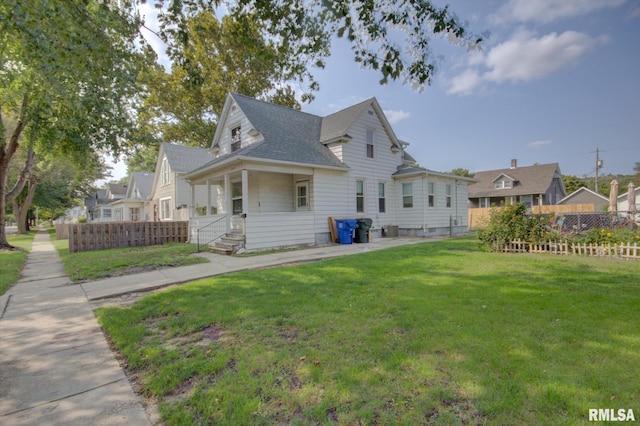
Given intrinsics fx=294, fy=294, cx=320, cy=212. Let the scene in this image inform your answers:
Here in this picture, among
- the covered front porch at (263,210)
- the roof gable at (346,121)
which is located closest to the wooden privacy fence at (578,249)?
the covered front porch at (263,210)

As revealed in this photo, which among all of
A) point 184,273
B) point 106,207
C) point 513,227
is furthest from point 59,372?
point 106,207

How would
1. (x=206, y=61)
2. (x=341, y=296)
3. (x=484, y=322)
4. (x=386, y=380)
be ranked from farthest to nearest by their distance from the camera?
(x=206, y=61) < (x=341, y=296) < (x=484, y=322) < (x=386, y=380)

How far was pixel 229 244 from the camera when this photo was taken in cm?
1105

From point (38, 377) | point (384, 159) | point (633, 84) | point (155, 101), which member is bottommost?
point (38, 377)

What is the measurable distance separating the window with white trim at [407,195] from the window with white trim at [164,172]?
16917mm

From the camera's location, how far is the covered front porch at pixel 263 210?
11203 millimetres

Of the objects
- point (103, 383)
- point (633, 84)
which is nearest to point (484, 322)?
point (103, 383)

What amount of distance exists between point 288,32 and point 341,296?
5324mm

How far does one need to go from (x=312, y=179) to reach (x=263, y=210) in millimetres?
2638

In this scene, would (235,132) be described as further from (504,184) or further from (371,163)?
(504,184)

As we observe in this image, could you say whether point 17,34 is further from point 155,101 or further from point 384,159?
point 155,101

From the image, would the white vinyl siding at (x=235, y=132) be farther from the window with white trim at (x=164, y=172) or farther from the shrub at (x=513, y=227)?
the shrub at (x=513, y=227)

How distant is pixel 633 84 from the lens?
9609 mm

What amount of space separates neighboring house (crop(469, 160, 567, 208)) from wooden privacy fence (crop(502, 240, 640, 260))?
23493 millimetres
